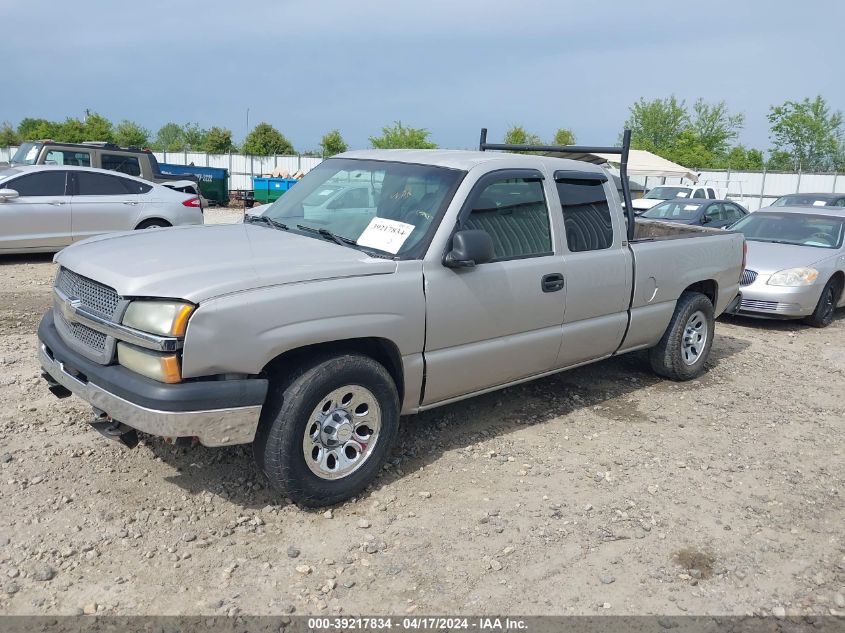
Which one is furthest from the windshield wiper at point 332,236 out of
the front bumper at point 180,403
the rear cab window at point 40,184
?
the rear cab window at point 40,184

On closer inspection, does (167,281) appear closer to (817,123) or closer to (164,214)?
(164,214)

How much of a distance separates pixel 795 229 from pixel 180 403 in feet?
31.0

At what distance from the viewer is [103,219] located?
1109 centimetres

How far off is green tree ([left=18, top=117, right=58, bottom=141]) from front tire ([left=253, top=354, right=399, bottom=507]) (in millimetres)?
45054

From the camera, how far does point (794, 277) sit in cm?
891

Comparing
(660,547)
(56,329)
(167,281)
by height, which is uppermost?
(167,281)

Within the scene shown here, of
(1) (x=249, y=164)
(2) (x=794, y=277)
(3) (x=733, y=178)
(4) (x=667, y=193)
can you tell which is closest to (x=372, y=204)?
(2) (x=794, y=277)

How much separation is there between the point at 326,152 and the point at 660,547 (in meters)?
42.3

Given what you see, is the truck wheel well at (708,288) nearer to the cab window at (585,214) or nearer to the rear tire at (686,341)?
the rear tire at (686,341)

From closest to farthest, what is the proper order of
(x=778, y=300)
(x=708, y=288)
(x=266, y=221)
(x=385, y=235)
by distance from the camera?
(x=385, y=235) → (x=266, y=221) → (x=708, y=288) → (x=778, y=300)

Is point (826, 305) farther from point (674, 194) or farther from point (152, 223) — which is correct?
point (674, 194)

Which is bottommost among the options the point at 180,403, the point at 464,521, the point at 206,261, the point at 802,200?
the point at 464,521

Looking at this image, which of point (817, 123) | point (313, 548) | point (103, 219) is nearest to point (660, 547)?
point (313, 548)

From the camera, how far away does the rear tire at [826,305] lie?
9.18 meters
